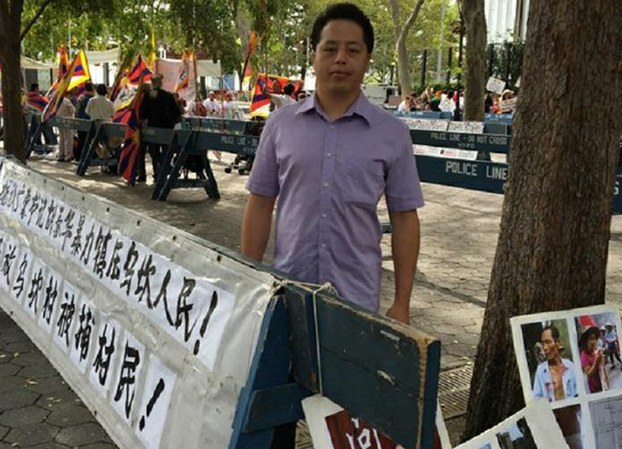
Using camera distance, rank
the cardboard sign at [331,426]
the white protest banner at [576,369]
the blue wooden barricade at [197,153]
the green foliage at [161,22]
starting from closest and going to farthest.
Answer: the cardboard sign at [331,426] < the white protest banner at [576,369] < the blue wooden barricade at [197,153] < the green foliage at [161,22]

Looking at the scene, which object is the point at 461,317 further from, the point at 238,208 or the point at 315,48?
the point at 238,208

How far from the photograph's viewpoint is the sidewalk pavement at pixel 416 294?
149 inches

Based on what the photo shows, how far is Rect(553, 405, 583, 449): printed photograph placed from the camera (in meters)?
2.62

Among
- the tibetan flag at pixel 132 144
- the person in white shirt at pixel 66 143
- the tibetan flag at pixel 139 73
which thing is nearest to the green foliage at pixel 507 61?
the person in white shirt at pixel 66 143

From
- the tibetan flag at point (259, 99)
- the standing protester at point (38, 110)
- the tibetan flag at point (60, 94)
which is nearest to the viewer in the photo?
the tibetan flag at point (259, 99)

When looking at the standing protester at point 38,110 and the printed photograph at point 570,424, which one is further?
the standing protester at point 38,110

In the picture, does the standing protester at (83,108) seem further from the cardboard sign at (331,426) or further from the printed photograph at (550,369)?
the cardboard sign at (331,426)

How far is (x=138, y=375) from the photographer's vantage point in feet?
9.02

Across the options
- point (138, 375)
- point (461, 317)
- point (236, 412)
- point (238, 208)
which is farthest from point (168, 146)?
point (236, 412)

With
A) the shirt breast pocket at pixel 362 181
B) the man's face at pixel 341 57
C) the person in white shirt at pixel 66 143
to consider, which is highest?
the man's face at pixel 341 57

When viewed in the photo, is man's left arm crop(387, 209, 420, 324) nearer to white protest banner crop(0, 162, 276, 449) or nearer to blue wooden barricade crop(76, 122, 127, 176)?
white protest banner crop(0, 162, 276, 449)

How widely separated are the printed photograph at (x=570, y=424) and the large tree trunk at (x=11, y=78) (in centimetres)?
957

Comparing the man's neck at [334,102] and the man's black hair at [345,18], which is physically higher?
the man's black hair at [345,18]

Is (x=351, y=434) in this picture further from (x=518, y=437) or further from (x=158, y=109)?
(x=158, y=109)
